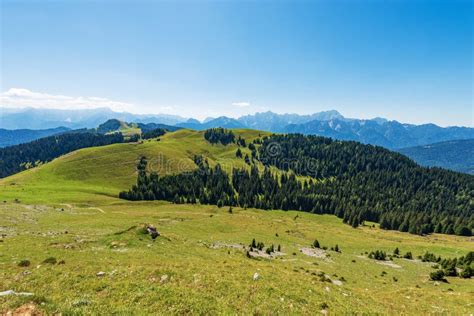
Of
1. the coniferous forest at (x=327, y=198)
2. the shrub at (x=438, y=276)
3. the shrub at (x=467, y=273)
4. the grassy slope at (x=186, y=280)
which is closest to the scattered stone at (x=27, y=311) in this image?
the grassy slope at (x=186, y=280)

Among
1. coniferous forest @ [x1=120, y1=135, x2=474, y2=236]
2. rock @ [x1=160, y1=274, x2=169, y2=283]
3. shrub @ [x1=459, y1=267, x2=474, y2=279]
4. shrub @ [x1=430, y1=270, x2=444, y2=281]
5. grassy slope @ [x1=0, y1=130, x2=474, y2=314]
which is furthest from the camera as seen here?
coniferous forest @ [x1=120, y1=135, x2=474, y2=236]

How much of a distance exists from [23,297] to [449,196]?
254 meters

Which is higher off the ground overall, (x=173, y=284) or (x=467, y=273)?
(x=173, y=284)

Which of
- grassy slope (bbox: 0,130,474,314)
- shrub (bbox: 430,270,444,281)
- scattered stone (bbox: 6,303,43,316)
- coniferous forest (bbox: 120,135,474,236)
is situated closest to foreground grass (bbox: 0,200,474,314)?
grassy slope (bbox: 0,130,474,314)

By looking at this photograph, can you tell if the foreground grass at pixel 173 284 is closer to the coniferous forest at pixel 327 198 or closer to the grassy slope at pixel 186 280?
the grassy slope at pixel 186 280

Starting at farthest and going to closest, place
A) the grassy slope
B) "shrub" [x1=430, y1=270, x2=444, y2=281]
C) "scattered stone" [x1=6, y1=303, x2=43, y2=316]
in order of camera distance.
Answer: "shrub" [x1=430, y1=270, x2=444, y2=281], the grassy slope, "scattered stone" [x1=6, y1=303, x2=43, y2=316]

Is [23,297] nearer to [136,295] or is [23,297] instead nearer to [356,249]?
[136,295]

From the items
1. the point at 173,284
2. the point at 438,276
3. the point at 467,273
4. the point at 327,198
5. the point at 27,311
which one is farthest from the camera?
the point at 327,198

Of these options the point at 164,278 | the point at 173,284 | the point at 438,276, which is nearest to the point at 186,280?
the point at 173,284

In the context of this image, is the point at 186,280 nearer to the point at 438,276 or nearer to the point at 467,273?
the point at 438,276

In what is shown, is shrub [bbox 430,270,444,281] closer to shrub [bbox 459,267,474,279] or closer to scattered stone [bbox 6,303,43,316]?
shrub [bbox 459,267,474,279]

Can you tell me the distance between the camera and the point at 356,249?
6338cm

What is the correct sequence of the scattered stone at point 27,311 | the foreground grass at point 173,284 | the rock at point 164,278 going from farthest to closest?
1. the rock at point 164,278
2. the foreground grass at point 173,284
3. the scattered stone at point 27,311

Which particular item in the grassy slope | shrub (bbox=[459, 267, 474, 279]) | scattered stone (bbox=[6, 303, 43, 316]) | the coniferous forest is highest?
scattered stone (bbox=[6, 303, 43, 316])
